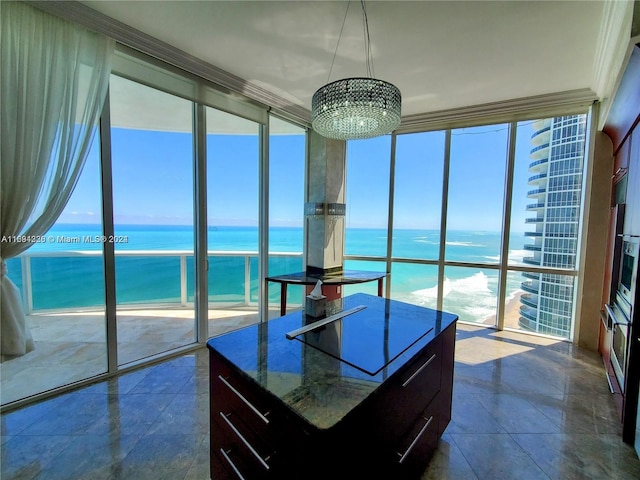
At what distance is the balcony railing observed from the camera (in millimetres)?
2289

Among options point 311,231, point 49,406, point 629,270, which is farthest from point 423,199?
point 49,406

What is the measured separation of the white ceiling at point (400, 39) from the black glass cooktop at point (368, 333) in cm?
209

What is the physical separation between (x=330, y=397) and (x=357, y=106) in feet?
4.88

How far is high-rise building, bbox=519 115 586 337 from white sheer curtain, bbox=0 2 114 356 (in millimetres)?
4766

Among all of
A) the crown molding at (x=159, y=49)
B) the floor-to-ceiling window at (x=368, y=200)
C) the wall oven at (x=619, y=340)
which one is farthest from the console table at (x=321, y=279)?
the crown molding at (x=159, y=49)

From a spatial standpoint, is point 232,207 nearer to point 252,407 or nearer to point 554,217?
point 252,407

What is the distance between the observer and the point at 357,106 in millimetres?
1591

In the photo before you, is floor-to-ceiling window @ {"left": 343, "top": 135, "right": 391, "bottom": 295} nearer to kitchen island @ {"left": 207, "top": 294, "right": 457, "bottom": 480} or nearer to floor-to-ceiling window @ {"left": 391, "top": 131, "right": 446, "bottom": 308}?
floor-to-ceiling window @ {"left": 391, "top": 131, "right": 446, "bottom": 308}

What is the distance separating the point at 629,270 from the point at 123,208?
4143 mm

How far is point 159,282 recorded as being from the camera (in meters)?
3.73

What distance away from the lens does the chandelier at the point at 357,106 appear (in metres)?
1.57

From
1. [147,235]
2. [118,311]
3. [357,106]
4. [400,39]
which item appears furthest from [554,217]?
[118,311]

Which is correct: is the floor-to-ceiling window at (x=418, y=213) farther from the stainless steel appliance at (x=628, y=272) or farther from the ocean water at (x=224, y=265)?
the stainless steel appliance at (x=628, y=272)

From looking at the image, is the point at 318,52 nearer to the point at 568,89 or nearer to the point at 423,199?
the point at 423,199
